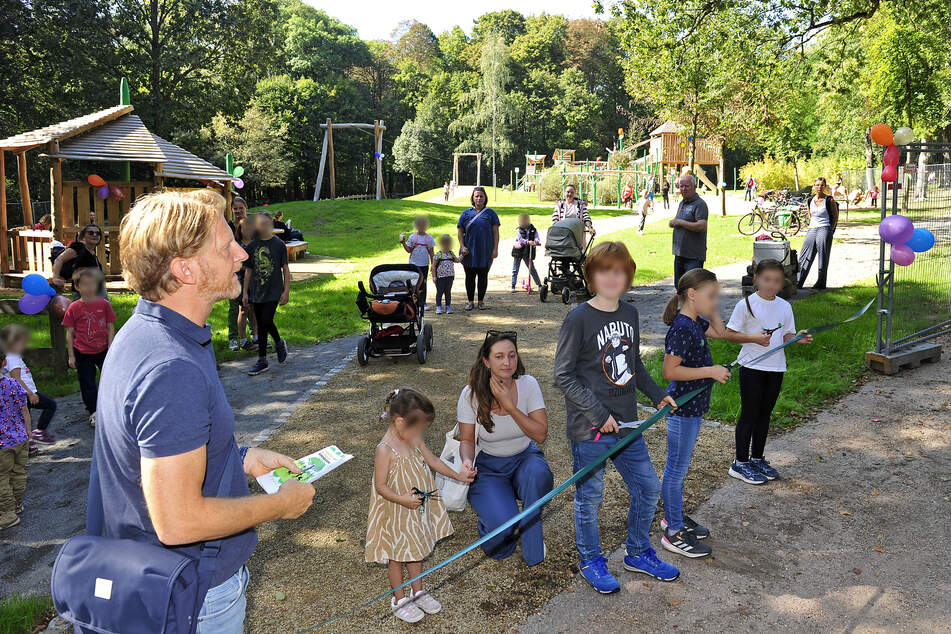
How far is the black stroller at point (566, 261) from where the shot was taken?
1229cm

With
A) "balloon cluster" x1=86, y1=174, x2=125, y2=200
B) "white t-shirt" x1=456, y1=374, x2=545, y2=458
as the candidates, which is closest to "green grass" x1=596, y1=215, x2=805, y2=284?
"white t-shirt" x1=456, y1=374, x2=545, y2=458

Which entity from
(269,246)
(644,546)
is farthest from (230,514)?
(269,246)

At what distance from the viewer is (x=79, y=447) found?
6.47 meters

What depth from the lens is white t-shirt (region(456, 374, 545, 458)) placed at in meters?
4.27

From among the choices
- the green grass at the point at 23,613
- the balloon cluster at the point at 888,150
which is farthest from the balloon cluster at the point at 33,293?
the balloon cluster at the point at 888,150

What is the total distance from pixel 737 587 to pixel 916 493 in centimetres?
222

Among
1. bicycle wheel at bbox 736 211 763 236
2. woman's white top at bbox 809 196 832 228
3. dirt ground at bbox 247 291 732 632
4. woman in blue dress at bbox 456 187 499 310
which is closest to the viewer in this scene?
dirt ground at bbox 247 291 732 632

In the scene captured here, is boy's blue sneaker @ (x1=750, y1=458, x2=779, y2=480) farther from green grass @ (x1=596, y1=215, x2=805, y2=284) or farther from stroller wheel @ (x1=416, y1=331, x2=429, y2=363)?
green grass @ (x1=596, y1=215, x2=805, y2=284)

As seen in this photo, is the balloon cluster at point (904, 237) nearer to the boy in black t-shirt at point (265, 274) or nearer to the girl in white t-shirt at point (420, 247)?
the girl in white t-shirt at point (420, 247)

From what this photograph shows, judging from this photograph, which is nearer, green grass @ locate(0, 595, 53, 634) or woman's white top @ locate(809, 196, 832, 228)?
green grass @ locate(0, 595, 53, 634)

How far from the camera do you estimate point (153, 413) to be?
5.36 ft

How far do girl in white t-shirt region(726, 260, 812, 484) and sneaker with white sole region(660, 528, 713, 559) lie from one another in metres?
1.25

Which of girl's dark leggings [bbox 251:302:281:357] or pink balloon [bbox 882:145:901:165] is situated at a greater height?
pink balloon [bbox 882:145:901:165]

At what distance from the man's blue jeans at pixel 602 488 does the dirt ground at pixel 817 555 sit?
318mm
